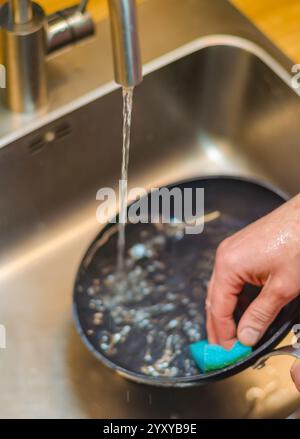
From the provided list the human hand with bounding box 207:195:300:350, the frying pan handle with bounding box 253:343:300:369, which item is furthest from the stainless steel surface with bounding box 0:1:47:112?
the frying pan handle with bounding box 253:343:300:369

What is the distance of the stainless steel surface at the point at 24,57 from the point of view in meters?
0.83

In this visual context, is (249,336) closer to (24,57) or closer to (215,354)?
(215,354)

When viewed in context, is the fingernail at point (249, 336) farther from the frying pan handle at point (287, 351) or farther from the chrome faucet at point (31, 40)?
the chrome faucet at point (31, 40)

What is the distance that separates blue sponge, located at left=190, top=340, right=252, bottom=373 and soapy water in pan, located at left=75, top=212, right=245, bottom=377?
0.08 ft

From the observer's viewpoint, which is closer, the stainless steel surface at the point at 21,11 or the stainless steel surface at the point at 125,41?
the stainless steel surface at the point at 125,41

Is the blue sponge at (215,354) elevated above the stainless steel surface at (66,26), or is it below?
below

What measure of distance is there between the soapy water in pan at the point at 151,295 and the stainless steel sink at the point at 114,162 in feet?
0.11

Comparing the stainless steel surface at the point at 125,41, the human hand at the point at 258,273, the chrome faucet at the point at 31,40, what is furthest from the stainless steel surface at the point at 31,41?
the human hand at the point at 258,273

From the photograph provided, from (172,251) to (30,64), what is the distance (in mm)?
274

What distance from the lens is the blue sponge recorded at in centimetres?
83

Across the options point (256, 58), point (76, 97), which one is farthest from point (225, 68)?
point (76, 97)

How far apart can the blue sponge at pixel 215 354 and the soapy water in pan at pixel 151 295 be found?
0.08 ft

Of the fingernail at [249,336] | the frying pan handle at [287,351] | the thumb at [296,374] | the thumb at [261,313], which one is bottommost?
the thumb at [296,374]
